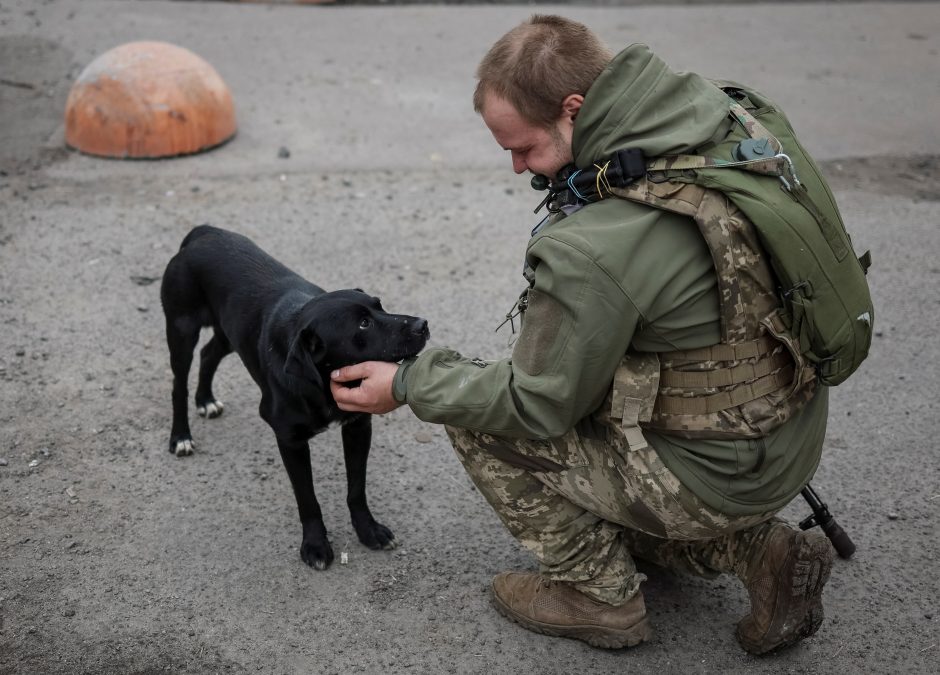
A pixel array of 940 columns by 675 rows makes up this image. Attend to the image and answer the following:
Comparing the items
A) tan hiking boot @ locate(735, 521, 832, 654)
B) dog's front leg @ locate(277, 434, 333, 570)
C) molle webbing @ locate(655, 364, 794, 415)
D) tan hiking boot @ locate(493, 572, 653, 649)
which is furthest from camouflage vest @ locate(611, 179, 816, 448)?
dog's front leg @ locate(277, 434, 333, 570)

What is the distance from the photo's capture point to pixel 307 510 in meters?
3.40

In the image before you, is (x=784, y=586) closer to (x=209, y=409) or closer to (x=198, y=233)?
(x=209, y=409)

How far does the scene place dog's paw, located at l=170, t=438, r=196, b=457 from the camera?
3.96 metres

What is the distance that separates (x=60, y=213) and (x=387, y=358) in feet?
12.1

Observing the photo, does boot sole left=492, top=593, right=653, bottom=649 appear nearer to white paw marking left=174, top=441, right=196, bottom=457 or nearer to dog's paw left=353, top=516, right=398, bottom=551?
dog's paw left=353, top=516, right=398, bottom=551

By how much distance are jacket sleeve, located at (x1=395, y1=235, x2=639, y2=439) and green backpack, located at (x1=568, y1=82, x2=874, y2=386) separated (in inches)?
10.5

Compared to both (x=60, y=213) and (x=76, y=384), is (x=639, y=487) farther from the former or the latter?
(x=60, y=213)

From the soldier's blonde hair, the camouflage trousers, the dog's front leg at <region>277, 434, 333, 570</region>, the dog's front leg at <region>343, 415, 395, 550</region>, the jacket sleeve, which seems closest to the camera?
the jacket sleeve

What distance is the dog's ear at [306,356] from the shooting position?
3.07 metres

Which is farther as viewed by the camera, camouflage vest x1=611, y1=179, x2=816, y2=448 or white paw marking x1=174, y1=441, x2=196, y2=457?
white paw marking x1=174, y1=441, x2=196, y2=457

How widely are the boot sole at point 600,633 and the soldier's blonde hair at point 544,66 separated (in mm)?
1560

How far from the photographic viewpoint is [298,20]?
10.0 metres

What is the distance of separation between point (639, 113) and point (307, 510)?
180cm

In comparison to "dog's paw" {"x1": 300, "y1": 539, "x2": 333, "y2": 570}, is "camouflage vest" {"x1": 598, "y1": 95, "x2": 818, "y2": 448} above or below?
above
